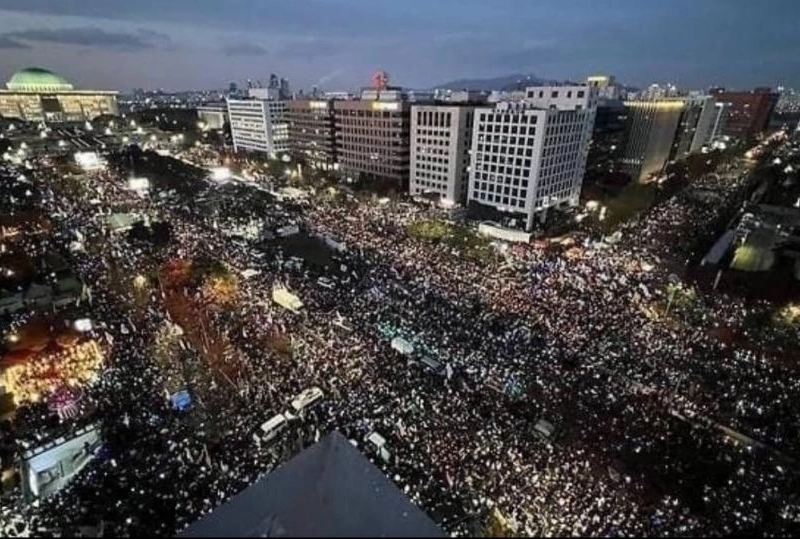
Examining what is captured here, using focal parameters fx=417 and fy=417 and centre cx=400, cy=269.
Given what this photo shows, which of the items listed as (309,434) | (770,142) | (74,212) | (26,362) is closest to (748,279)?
(309,434)

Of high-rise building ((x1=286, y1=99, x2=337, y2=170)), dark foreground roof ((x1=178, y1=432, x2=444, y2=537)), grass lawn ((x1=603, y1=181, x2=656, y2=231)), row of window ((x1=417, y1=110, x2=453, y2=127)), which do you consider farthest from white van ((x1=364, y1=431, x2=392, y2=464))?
high-rise building ((x1=286, y1=99, x2=337, y2=170))

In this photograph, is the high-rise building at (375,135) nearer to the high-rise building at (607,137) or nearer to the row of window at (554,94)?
the row of window at (554,94)

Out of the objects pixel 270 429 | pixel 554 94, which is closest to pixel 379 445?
pixel 270 429

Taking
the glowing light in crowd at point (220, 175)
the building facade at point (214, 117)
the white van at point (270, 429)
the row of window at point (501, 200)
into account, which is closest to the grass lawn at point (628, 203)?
the row of window at point (501, 200)

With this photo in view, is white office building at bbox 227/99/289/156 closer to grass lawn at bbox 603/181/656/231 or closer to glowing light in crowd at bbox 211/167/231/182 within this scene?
glowing light in crowd at bbox 211/167/231/182

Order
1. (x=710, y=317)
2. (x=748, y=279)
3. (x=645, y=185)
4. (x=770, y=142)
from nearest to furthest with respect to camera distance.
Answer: (x=710, y=317) → (x=748, y=279) → (x=645, y=185) → (x=770, y=142)

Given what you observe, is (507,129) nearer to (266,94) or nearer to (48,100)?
(266,94)

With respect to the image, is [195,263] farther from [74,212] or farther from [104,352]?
[74,212]
